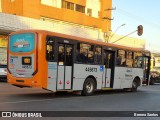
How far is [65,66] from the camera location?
16766mm

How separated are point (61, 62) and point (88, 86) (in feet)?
9.16

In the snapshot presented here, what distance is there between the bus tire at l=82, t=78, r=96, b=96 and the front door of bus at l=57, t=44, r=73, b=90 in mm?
1404

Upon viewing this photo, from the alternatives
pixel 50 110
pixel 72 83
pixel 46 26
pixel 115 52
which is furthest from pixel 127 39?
pixel 50 110

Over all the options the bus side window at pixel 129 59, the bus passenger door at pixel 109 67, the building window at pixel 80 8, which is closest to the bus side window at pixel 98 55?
the bus passenger door at pixel 109 67

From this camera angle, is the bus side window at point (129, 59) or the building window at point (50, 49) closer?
the building window at point (50, 49)

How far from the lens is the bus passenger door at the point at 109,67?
789 inches

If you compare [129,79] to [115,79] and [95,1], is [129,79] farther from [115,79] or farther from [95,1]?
[95,1]

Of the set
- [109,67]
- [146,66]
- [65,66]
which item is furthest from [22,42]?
[146,66]

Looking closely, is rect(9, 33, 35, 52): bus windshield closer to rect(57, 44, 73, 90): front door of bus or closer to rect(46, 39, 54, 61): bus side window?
rect(46, 39, 54, 61): bus side window

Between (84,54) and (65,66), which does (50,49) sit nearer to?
(65,66)

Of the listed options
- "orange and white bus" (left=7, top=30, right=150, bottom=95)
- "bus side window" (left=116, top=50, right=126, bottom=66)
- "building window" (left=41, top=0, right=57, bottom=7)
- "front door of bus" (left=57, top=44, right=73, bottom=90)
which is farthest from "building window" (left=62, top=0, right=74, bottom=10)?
"front door of bus" (left=57, top=44, right=73, bottom=90)

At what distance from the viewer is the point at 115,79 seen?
20.8 m

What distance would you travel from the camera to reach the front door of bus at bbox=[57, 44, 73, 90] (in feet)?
53.9

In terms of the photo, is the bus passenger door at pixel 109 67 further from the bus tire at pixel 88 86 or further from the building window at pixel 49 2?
the building window at pixel 49 2
